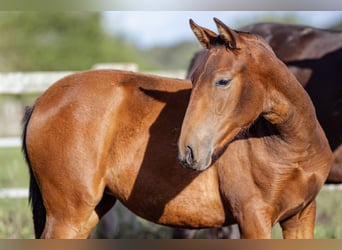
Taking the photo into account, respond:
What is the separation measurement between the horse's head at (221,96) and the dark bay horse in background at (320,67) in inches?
76.5

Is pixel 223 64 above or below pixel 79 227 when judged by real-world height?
above

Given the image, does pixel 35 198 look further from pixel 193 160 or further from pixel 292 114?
pixel 292 114

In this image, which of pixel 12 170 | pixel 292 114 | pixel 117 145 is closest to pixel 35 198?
pixel 117 145

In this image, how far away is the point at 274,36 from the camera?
570 cm

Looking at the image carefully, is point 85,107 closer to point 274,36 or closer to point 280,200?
point 280,200

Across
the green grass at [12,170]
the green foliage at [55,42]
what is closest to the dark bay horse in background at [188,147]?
the green grass at [12,170]

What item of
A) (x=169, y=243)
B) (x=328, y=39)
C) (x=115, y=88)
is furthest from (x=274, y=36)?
(x=169, y=243)

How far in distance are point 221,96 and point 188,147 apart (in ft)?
0.99

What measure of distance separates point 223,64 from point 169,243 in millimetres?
1582

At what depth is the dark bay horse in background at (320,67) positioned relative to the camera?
5.11m
